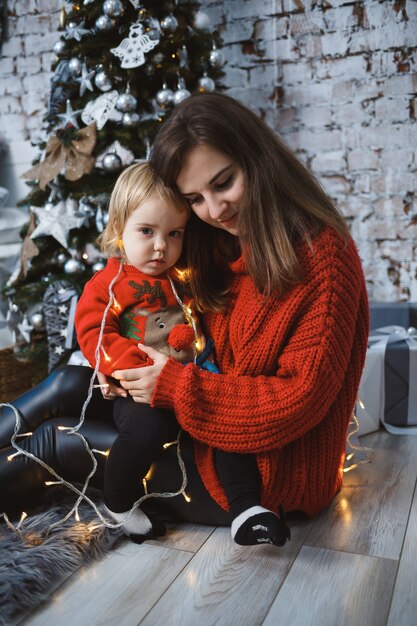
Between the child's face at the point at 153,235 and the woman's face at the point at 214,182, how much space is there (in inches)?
3.3

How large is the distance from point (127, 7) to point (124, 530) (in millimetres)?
1604

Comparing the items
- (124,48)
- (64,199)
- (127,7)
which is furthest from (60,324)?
(127,7)

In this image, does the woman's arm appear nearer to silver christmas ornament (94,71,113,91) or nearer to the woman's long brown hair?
the woman's long brown hair

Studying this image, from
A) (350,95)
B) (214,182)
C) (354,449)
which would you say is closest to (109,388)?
(214,182)

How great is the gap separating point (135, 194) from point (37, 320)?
1020 millimetres

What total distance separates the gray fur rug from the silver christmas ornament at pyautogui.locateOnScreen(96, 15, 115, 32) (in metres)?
1.45

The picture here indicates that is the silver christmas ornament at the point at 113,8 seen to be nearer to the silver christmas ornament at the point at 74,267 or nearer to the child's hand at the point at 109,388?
the silver christmas ornament at the point at 74,267

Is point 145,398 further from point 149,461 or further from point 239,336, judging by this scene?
point 239,336

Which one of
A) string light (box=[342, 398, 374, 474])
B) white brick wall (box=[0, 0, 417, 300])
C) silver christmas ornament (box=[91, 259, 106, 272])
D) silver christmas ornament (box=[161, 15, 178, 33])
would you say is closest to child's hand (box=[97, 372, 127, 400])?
string light (box=[342, 398, 374, 474])

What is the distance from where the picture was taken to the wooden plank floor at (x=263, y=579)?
3.58 ft

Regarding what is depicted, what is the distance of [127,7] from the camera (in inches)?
80.0

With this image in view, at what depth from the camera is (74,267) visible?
2195 millimetres

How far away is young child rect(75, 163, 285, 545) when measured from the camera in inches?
50.4

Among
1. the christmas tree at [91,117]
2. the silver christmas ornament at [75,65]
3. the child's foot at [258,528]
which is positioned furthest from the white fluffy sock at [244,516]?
the silver christmas ornament at [75,65]
